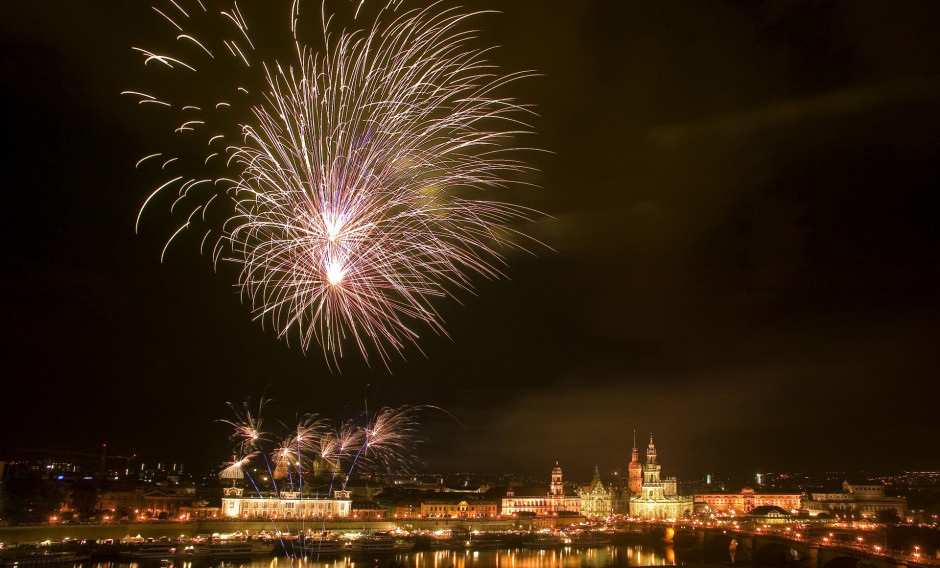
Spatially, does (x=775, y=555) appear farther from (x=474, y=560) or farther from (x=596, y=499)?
(x=596, y=499)

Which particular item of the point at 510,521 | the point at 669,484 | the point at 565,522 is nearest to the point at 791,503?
the point at 669,484

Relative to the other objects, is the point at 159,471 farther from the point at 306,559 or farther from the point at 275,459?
the point at 306,559

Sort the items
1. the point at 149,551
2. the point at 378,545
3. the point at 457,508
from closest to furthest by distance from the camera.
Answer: the point at 149,551
the point at 378,545
the point at 457,508

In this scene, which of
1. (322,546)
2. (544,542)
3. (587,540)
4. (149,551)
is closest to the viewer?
(149,551)

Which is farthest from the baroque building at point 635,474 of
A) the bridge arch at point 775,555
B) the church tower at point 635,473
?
the bridge arch at point 775,555

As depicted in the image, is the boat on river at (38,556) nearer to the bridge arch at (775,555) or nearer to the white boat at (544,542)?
the white boat at (544,542)

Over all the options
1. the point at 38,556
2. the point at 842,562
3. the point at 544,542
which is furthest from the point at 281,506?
the point at 842,562

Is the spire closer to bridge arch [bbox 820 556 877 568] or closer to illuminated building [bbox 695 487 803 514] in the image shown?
illuminated building [bbox 695 487 803 514]
